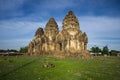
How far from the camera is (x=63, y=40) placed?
5231 cm

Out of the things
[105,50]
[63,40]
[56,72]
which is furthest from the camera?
[105,50]

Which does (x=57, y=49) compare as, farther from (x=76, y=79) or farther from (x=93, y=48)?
(x=93, y=48)

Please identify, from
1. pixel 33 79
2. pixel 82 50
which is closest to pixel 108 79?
pixel 33 79

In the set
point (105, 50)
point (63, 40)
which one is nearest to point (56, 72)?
point (63, 40)

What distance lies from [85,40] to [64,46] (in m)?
8.32

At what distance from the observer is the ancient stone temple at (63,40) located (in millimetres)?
51844

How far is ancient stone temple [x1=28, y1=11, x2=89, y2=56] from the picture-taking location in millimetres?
51844

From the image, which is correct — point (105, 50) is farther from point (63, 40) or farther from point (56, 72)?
point (56, 72)

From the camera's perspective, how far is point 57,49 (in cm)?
5491

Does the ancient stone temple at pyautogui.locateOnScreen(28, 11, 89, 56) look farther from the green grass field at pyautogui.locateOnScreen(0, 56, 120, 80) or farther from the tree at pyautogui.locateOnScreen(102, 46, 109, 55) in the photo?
the tree at pyautogui.locateOnScreen(102, 46, 109, 55)

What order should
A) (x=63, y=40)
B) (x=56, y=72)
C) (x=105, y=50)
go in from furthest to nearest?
(x=105, y=50), (x=63, y=40), (x=56, y=72)

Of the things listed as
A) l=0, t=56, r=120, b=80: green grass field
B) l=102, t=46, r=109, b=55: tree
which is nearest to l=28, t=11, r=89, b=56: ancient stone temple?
l=0, t=56, r=120, b=80: green grass field

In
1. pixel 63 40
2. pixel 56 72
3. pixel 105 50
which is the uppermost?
pixel 63 40

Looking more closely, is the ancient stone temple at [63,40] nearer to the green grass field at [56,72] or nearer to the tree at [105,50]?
the green grass field at [56,72]
